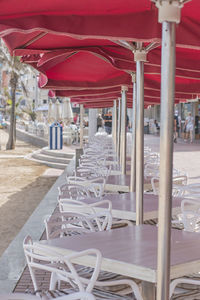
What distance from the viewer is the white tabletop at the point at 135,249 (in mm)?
Answer: 2787

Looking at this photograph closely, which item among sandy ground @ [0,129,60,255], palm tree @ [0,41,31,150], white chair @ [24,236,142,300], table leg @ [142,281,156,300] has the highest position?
palm tree @ [0,41,31,150]

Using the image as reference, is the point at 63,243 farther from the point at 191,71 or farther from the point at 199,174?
the point at 199,174

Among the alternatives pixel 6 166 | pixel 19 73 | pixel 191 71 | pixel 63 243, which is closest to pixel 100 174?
pixel 191 71

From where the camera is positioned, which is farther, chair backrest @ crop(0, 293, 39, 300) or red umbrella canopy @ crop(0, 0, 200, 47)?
red umbrella canopy @ crop(0, 0, 200, 47)

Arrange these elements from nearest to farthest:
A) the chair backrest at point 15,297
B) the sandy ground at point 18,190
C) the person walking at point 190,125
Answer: the chair backrest at point 15,297 < the sandy ground at point 18,190 < the person walking at point 190,125

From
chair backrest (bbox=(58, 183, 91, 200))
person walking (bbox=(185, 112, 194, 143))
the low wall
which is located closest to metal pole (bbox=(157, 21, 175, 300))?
chair backrest (bbox=(58, 183, 91, 200))

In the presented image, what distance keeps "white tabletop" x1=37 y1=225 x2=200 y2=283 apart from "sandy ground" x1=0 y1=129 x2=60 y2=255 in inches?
140

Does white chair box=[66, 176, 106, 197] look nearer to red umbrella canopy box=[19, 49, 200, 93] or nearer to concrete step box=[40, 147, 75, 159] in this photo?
red umbrella canopy box=[19, 49, 200, 93]

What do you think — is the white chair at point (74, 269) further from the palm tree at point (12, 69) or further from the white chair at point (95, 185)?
the palm tree at point (12, 69)

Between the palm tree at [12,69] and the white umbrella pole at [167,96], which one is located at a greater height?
the palm tree at [12,69]

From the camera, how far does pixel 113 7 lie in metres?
3.03

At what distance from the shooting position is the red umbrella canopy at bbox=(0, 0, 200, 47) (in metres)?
2.88

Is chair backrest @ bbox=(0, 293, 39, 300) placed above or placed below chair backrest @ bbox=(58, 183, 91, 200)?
below

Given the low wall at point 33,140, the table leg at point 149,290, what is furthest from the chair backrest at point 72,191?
the low wall at point 33,140
